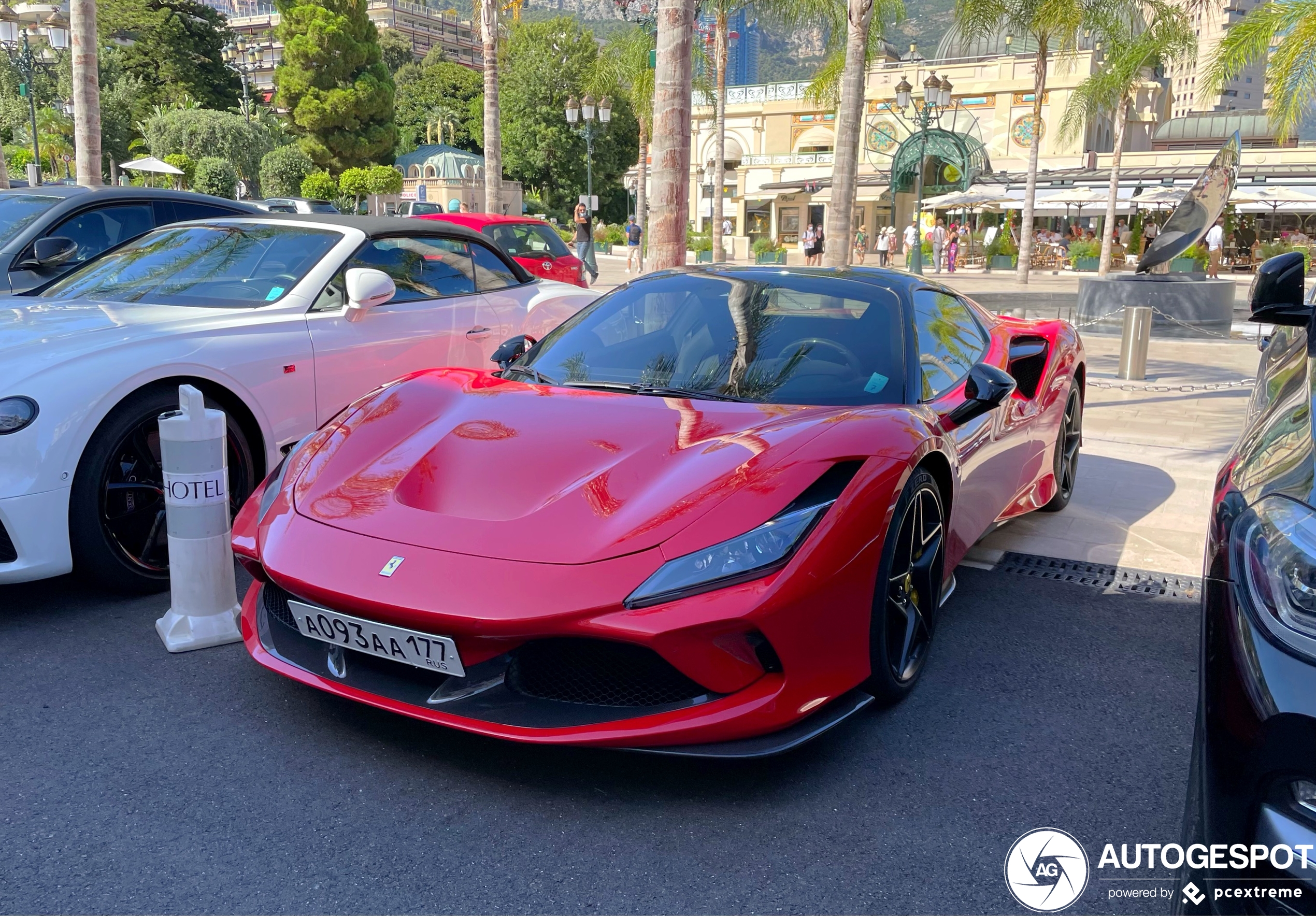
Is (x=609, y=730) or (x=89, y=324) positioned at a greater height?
(x=89, y=324)

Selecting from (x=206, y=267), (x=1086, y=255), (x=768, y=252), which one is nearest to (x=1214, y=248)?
(x=1086, y=255)

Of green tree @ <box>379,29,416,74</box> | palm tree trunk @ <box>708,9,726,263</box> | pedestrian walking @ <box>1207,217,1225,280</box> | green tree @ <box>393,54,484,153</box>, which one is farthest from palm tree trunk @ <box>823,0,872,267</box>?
green tree @ <box>379,29,416,74</box>

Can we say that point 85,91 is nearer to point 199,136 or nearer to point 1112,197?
point 1112,197

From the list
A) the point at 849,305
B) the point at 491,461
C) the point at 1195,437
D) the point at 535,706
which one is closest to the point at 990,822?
the point at 535,706

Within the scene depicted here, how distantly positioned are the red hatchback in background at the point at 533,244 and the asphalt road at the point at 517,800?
35.6 feet

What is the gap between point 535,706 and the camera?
2584 millimetres

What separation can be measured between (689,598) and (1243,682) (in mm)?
1155

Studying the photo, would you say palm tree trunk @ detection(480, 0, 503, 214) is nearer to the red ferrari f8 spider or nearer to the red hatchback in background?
the red hatchback in background

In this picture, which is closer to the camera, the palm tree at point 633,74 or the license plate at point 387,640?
the license plate at point 387,640

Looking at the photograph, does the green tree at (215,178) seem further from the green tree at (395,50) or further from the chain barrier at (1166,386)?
the green tree at (395,50)

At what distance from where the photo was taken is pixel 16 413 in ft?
11.7

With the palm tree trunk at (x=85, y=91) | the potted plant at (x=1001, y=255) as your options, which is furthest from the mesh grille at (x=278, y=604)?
the potted plant at (x=1001, y=255)

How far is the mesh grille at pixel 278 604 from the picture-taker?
2973 millimetres

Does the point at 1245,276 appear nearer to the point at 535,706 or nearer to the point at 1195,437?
the point at 1195,437
